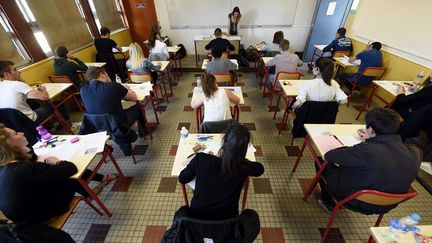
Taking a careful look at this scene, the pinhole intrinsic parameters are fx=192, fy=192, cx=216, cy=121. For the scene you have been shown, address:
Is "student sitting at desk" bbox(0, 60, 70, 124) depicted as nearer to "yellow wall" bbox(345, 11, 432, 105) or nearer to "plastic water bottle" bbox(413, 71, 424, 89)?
"plastic water bottle" bbox(413, 71, 424, 89)

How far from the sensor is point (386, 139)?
4.21ft

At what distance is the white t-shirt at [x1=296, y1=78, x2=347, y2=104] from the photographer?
90.8 inches

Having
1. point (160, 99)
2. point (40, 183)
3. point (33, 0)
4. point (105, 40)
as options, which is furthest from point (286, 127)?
point (33, 0)

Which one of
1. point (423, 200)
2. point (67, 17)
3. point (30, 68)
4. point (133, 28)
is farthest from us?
point (133, 28)

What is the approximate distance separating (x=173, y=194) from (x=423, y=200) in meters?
2.94

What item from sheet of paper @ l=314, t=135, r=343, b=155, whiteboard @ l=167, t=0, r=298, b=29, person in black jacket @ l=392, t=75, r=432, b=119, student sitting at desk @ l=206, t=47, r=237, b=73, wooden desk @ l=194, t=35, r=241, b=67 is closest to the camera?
sheet of paper @ l=314, t=135, r=343, b=155

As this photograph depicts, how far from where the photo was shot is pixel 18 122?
7.59 ft

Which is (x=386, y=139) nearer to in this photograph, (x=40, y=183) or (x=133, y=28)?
(x=40, y=183)

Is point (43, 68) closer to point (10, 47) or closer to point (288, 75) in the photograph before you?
point (10, 47)

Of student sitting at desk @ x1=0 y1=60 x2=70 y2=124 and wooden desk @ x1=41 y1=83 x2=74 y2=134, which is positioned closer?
student sitting at desk @ x1=0 y1=60 x2=70 y2=124

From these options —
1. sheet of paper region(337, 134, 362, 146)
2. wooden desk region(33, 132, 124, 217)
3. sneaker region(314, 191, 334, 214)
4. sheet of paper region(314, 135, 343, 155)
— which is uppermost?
wooden desk region(33, 132, 124, 217)

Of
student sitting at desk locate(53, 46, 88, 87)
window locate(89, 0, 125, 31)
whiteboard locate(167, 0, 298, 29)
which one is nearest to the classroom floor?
student sitting at desk locate(53, 46, 88, 87)

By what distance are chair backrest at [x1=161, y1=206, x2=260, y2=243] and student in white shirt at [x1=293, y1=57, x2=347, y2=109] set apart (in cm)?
174

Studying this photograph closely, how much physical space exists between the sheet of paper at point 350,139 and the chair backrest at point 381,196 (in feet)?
1.90
